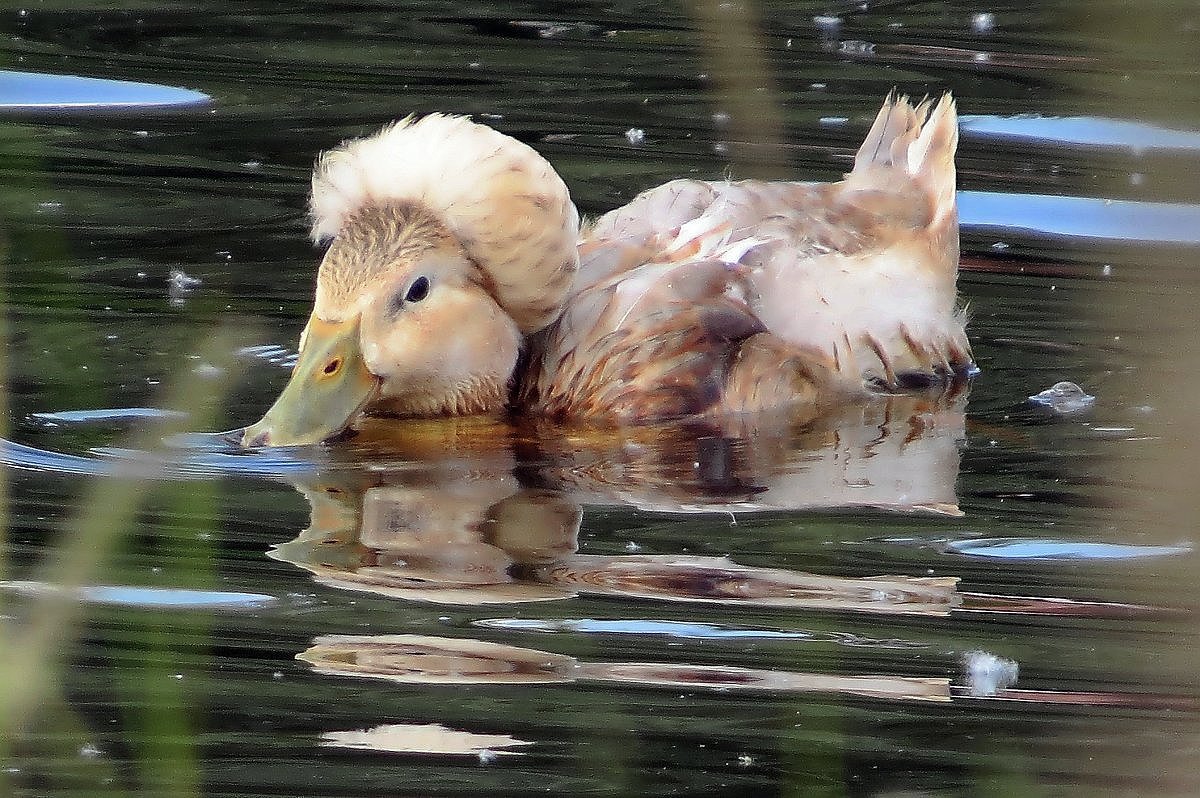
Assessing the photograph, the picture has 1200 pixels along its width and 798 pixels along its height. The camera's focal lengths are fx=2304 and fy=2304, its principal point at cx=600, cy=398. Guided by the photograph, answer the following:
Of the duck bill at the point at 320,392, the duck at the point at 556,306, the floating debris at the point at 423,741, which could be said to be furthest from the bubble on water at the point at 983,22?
the floating debris at the point at 423,741

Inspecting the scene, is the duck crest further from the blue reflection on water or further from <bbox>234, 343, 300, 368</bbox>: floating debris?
the blue reflection on water

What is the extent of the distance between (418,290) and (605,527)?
1.13m

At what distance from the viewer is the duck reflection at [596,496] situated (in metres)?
4.98

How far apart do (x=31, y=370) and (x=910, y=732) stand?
330 cm

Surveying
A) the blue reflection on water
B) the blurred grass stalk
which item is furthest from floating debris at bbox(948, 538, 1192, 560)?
the blue reflection on water

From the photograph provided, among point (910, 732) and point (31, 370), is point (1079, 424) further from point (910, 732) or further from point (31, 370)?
point (31, 370)

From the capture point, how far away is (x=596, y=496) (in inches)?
226

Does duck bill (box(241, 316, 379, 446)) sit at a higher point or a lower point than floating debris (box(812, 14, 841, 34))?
lower

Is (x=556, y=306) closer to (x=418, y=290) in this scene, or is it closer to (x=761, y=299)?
(x=418, y=290)

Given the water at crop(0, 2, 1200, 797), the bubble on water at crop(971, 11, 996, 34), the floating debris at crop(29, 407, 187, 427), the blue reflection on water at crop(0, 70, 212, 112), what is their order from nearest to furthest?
the water at crop(0, 2, 1200, 797) → the floating debris at crop(29, 407, 187, 427) → the blue reflection on water at crop(0, 70, 212, 112) → the bubble on water at crop(971, 11, 996, 34)

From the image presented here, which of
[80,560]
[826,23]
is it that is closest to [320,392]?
[80,560]

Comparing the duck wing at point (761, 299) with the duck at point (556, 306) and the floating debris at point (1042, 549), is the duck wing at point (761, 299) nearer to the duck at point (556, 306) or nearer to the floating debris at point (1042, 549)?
the duck at point (556, 306)

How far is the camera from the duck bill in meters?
6.02

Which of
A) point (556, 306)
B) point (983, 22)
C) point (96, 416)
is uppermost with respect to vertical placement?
point (983, 22)
